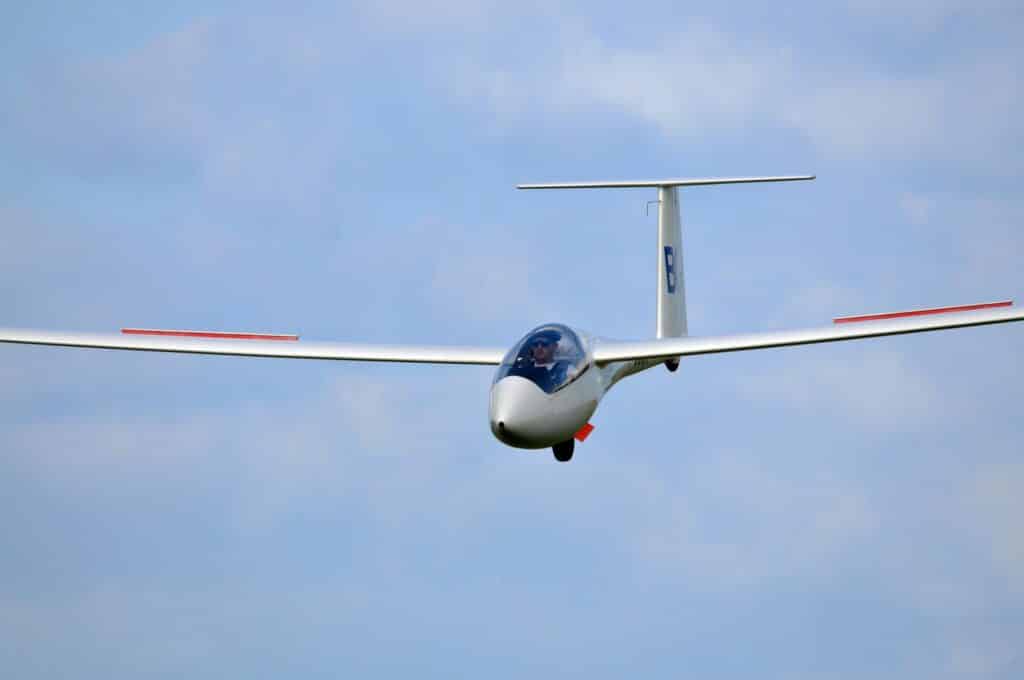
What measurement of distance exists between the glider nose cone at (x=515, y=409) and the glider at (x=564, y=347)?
0.7 inches

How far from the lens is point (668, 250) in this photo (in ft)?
122

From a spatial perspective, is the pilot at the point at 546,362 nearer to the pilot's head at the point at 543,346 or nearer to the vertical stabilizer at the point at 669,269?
the pilot's head at the point at 543,346

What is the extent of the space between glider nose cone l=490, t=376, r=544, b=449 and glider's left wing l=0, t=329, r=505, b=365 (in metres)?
4.07

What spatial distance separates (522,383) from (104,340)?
10.4 meters

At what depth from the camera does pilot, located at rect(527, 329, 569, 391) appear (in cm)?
2864

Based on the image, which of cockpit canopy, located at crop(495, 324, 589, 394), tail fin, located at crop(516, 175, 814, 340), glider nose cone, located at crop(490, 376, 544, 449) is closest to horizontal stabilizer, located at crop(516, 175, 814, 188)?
tail fin, located at crop(516, 175, 814, 340)

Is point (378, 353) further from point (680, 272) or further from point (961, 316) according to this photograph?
point (961, 316)

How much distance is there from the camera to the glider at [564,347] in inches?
1119

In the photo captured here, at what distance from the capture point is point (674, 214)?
3716 centimetres

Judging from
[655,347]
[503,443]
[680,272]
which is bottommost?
[503,443]

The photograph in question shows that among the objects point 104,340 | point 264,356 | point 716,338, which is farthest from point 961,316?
point 104,340

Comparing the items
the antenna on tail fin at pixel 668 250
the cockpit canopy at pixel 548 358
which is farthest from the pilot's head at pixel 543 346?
the antenna on tail fin at pixel 668 250

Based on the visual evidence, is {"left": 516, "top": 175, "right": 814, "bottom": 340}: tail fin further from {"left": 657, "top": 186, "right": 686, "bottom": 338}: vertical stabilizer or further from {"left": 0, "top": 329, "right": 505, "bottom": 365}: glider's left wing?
{"left": 0, "top": 329, "right": 505, "bottom": 365}: glider's left wing

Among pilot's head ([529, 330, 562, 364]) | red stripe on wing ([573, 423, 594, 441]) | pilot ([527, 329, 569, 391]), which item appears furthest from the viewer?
red stripe on wing ([573, 423, 594, 441])
